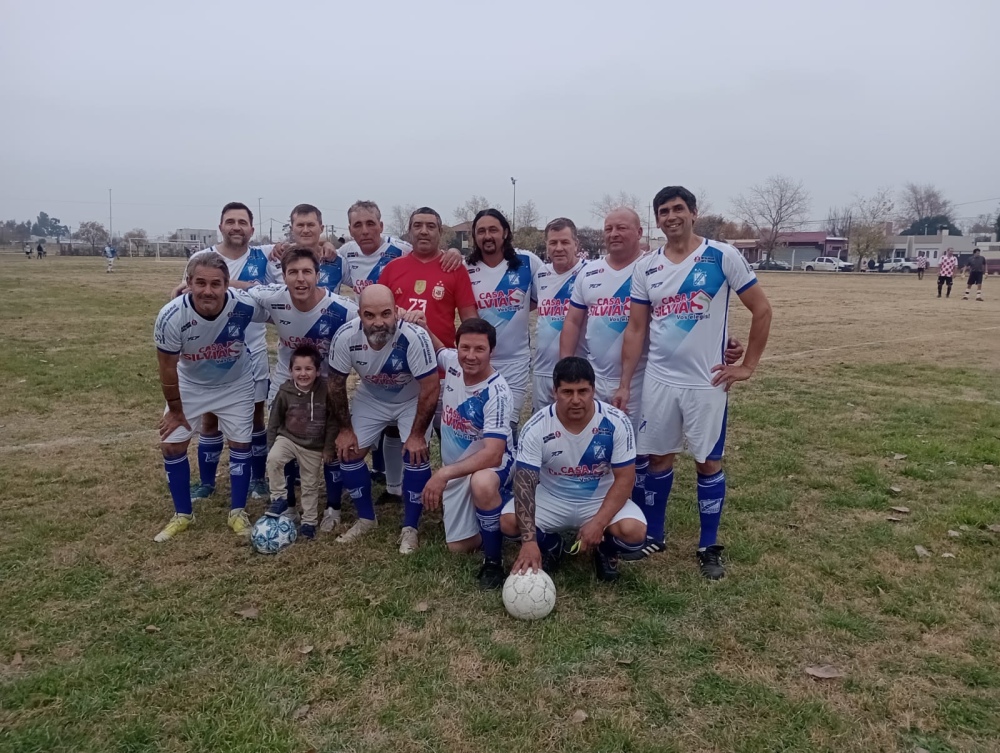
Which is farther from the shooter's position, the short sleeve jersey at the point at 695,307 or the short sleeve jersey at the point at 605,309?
the short sleeve jersey at the point at 605,309

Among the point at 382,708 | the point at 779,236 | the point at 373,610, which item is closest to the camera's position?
the point at 382,708

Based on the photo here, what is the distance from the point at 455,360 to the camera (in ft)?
14.9

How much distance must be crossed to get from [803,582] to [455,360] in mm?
2468

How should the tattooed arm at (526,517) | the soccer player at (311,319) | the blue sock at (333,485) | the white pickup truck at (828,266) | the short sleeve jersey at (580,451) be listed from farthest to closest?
the white pickup truck at (828,266) < the blue sock at (333,485) < the soccer player at (311,319) < the short sleeve jersey at (580,451) < the tattooed arm at (526,517)

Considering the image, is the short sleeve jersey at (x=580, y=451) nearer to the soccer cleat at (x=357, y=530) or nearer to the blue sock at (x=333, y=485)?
the soccer cleat at (x=357, y=530)

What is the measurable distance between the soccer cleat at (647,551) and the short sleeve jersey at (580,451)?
410 millimetres

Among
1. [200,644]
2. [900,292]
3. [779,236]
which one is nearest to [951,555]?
[200,644]

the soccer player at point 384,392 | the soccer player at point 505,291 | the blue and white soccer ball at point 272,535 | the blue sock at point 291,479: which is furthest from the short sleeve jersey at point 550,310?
the blue and white soccer ball at point 272,535

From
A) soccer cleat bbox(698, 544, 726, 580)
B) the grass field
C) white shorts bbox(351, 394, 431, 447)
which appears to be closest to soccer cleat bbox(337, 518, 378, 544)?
the grass field

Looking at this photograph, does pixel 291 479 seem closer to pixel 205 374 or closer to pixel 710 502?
pixel 205 374

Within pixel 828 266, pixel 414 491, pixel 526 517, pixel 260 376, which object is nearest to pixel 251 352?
pixel 260 376

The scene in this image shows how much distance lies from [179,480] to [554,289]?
115 inches

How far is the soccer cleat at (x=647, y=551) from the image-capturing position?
13.6 ft

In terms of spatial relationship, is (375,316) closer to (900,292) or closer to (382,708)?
(382,708)
